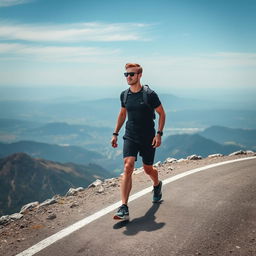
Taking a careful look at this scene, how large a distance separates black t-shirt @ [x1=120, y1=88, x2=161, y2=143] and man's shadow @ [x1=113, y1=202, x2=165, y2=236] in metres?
1.26

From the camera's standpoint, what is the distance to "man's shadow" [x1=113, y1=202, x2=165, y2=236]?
15.5 feet

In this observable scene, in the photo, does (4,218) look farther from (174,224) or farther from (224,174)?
(224,174)

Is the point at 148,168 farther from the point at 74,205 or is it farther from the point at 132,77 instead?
the point at 74,205

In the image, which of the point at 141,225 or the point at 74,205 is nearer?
the point at 141,225

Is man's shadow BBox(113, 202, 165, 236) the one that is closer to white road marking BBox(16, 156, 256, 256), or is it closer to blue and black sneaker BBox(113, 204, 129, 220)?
blue and black sneaker BBox(113, 204, 129, 220)

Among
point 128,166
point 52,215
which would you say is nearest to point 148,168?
point 128,166

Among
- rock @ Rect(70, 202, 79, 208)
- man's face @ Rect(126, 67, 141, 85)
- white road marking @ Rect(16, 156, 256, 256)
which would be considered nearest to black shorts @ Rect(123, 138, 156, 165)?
man's face @ Rect(126, 67, 141, 85)

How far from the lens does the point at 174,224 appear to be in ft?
15.9

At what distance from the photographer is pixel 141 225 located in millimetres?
4926

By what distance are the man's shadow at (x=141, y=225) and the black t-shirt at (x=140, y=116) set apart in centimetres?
126

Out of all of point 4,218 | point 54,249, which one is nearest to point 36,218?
point 4,218

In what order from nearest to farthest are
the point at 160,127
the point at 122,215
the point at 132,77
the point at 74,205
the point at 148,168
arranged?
1. the point at 122,215
2. the point at 132,77
3. the point at 160,127
4. the point at 148,168
5. the point at 74,205

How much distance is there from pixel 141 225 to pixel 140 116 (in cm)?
173

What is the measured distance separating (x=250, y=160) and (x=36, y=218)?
23.2 feet
